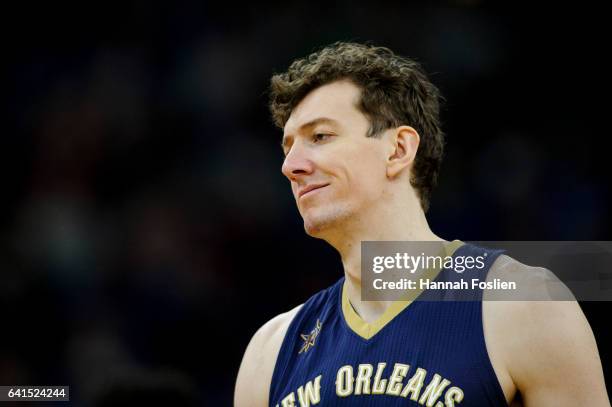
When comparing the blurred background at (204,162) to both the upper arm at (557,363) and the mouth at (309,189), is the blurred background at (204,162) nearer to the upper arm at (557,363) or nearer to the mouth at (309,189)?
the mouth at (309,189)

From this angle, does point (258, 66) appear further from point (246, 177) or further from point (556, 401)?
point (556, 401)

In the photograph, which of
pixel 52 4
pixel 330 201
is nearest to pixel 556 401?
pixel 330 201

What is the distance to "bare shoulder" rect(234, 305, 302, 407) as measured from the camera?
10.5ft

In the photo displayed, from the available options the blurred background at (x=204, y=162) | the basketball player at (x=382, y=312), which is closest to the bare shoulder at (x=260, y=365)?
the basketball player at (x=382, y=312)

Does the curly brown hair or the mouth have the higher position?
the curly brown hair

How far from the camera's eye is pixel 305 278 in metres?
6.10

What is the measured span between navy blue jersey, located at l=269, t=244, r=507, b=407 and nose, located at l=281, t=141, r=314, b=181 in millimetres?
540

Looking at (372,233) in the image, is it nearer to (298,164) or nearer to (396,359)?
(298,164)

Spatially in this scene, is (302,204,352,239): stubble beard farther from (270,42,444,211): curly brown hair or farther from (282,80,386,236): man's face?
(270,42,444,211): curly brown hair

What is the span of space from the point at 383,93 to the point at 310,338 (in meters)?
1.05

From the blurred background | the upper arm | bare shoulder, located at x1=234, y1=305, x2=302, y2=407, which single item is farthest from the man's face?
the blurred background

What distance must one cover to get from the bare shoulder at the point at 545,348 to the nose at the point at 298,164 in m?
0.89

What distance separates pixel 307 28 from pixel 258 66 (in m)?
0.53

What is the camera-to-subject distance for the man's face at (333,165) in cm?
303
